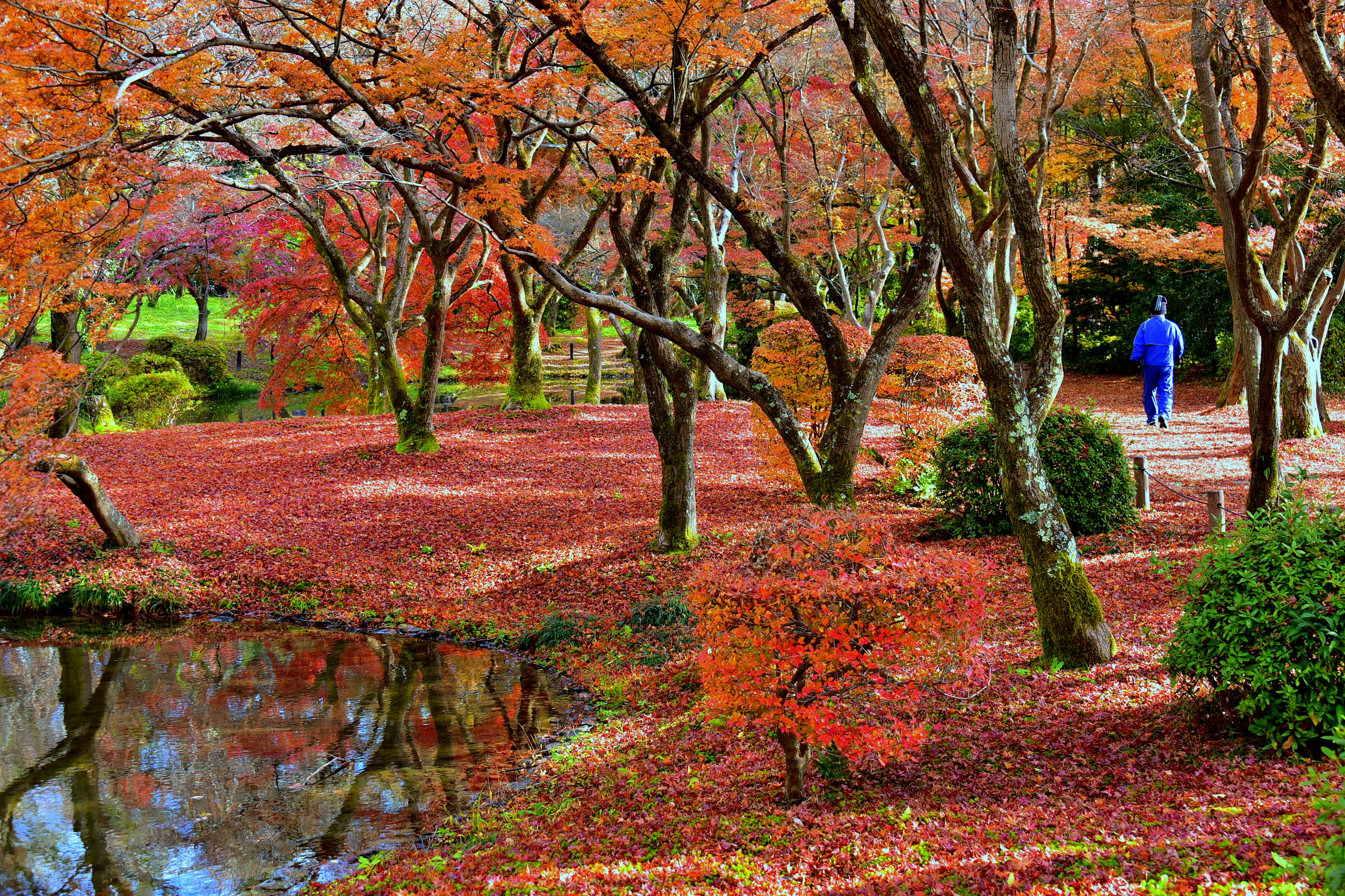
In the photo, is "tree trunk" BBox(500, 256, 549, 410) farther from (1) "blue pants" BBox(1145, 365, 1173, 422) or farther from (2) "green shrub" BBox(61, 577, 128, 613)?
(1) "blue pants" BBox(1145, 365, 1173, 422)

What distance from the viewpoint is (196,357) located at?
98.4 ft

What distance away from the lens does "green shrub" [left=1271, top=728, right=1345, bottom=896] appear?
2.22 m

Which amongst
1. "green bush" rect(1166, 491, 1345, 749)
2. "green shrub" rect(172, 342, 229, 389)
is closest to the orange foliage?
"green bush" rect(1166, 491, 1345, 749)

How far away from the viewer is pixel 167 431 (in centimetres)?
1811

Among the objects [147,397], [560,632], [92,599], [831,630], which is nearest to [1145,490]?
[560,632]

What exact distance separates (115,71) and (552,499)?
667 centimetres

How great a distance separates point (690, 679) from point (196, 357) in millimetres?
28053

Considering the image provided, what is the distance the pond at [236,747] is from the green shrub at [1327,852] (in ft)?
12.9

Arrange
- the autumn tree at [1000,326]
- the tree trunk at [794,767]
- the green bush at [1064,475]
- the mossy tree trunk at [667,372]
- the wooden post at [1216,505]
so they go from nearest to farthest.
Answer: the tree trunk at [794,767], the autumn tree at [1000,326], the wooden post at [1216,505], the green bush at [1064,475], the mossy tree trunk at [667,372]

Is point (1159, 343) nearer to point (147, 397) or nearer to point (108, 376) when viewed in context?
point (147, 397)

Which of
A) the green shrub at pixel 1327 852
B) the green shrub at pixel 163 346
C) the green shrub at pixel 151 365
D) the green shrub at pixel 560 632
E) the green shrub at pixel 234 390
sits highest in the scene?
the green shrub at pixel 163 346

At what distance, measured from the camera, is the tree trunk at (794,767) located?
4.28 meters

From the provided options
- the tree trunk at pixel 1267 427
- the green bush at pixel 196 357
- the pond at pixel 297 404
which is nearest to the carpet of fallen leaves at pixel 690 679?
the tree trunk at pixel 1267 427

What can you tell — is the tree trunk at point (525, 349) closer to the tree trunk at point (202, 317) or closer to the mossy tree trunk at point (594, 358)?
the mossy tree trunk at point (594, 358)
